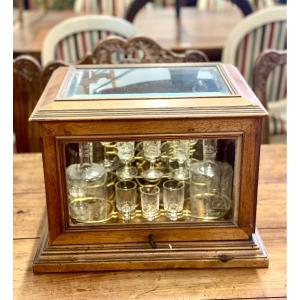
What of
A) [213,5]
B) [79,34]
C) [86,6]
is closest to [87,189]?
[79,34]

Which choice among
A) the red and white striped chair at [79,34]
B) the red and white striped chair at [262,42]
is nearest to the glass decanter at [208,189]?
the red and white striped chair at [79,34]

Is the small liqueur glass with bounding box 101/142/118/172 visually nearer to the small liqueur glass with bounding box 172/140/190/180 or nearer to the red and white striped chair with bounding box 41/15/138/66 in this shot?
the small liqueur glass with bounding box 172/140/190/180

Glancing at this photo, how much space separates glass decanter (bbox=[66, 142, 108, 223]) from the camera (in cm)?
89

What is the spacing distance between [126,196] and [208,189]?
0.50 ft

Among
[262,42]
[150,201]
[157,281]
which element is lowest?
[157,281]

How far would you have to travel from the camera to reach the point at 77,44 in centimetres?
Answer: 201

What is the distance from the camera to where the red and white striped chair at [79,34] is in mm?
1929

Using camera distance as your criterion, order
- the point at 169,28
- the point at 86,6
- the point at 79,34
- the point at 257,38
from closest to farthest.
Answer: the point at 79,34 < the point at 257,38 < the point at 169,28 < the point at 86,6

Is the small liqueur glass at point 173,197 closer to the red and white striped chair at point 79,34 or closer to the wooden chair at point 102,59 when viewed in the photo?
the wooden chair at point 102,59

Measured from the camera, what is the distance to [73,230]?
88 cm

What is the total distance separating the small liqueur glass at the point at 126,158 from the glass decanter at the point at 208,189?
4.5 inches

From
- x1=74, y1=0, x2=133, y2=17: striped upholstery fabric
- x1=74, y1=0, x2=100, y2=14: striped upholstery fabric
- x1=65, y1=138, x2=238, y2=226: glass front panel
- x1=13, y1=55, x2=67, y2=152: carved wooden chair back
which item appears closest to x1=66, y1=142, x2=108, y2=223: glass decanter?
x1=65, y1=138, x2=238, y2=226: glass front panel

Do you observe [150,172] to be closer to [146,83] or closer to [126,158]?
[126,158]

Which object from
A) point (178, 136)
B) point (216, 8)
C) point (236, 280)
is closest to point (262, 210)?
point (236, 280)
